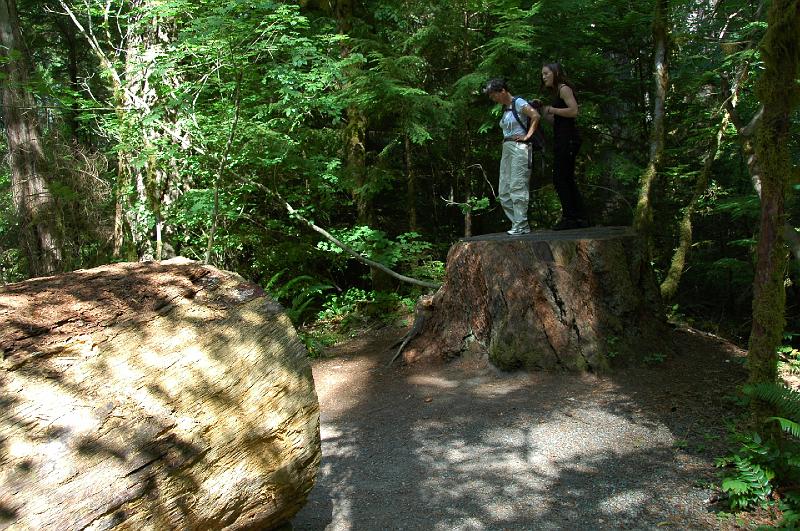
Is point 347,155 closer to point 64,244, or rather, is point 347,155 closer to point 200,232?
point 200,232

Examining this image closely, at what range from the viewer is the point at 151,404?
262 centimetres

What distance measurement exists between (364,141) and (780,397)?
9.07 m

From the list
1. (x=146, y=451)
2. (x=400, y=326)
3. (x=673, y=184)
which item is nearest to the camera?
(x=146, y=451)

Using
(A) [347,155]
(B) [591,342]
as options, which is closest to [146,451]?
(B) [591,342]

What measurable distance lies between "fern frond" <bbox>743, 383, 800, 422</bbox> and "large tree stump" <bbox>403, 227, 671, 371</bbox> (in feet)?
8.74

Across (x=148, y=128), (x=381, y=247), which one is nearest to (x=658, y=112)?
→ (x=381, y=247)

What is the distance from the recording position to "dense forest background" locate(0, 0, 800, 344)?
827 cm

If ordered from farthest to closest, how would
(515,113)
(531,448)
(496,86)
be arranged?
(515,113) → (496,86) → (531,448)

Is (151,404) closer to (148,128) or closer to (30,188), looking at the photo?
(148,128)

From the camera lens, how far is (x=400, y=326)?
994 cm

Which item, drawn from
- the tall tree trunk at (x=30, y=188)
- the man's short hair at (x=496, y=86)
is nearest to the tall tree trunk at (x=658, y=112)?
the man's short hair at (x=496, y=86)

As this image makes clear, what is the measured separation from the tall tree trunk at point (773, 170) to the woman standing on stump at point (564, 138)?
3.34 metres

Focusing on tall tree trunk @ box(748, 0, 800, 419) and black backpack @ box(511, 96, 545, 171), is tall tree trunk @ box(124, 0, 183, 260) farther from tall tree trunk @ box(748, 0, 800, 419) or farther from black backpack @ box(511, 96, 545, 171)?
tall tree trunk @ box(748, 0, 800, 419)

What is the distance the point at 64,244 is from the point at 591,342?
965 centimetres
